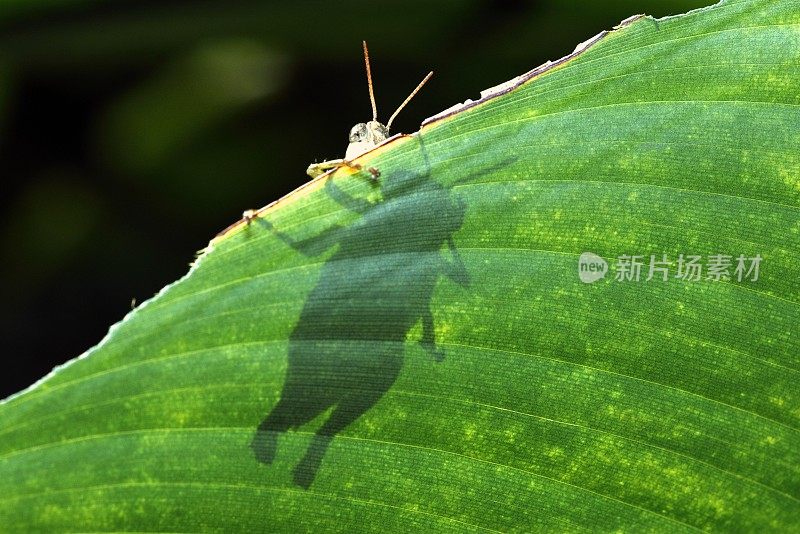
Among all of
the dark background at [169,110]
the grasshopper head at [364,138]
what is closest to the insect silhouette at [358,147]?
the grasshopper head at [364,138]

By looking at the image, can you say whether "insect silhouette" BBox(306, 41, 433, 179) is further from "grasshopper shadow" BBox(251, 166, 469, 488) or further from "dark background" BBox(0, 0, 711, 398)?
"dark background" BBox(0, 0, 711, 398)

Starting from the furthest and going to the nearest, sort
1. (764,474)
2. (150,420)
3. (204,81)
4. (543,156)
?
(204,81), (150,420), (543,156), (764,474)

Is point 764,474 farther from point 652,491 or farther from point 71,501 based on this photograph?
point 71,501

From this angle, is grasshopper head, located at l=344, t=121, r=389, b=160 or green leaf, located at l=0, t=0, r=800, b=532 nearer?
green leaf, located at l=0, t=0, r=800, b=532

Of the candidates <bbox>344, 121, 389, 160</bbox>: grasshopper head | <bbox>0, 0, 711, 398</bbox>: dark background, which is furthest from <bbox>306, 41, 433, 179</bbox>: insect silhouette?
<bbox>0, 0, 711, 398</bbox>: dark background

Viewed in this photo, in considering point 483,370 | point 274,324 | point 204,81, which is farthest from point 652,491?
point 204,81

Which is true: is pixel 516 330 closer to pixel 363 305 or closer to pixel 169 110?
pixel 363 305

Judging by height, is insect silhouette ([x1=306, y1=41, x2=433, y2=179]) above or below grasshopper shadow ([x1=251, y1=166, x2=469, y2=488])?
above
